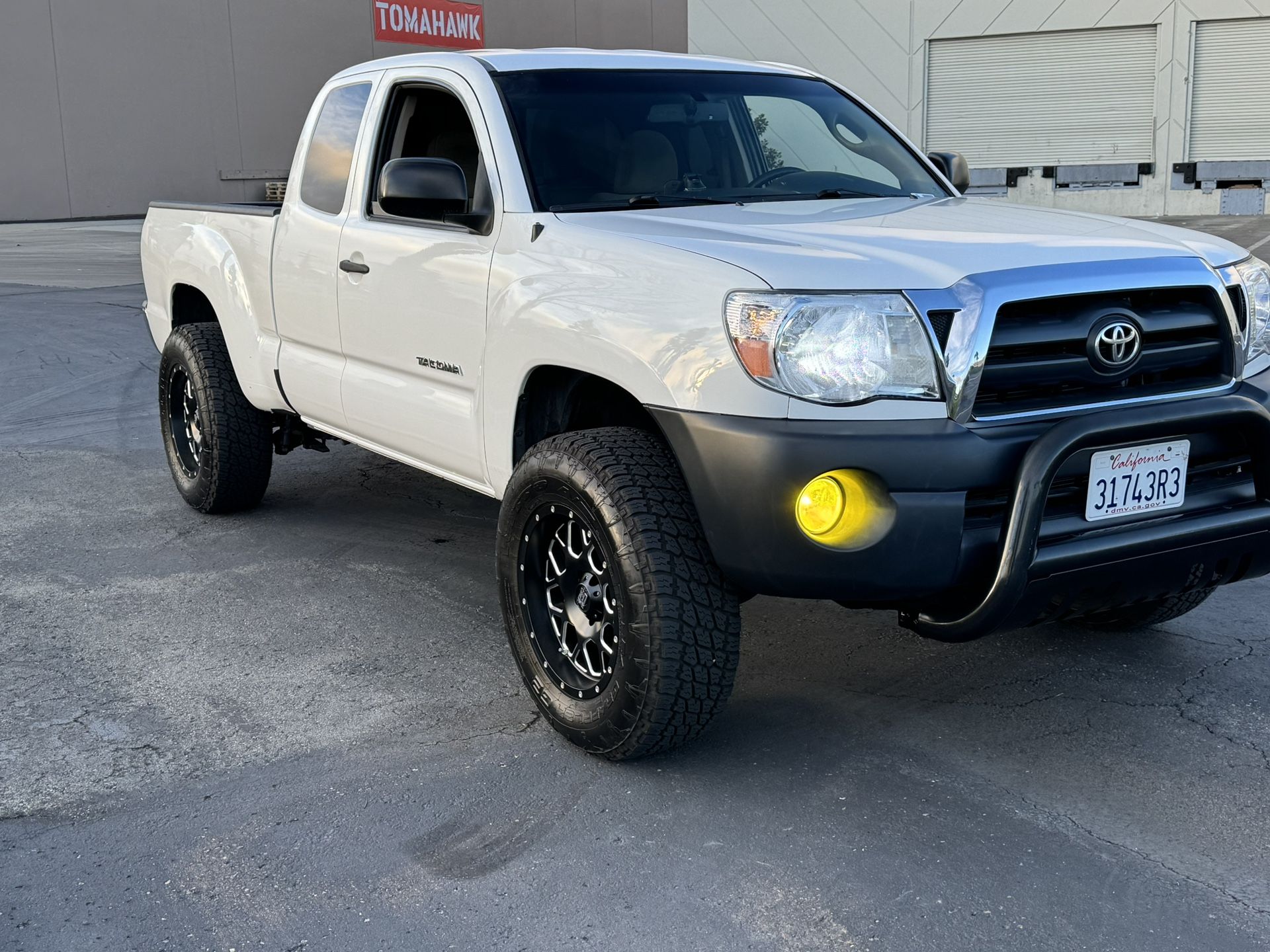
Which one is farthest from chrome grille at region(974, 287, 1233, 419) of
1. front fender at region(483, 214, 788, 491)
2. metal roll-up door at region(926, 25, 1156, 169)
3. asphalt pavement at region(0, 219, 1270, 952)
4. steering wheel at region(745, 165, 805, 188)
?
metal roll-up door at region(926, 25, 1156, 169)

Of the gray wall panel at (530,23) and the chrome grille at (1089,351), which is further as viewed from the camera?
the gray wall panel at (530,23)

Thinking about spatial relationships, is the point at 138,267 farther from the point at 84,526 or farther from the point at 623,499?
the point at 623,499

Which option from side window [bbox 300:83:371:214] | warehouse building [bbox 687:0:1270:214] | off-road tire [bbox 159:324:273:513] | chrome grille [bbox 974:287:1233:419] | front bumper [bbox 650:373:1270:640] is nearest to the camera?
front bumper [bbox 650:373:1270:640]

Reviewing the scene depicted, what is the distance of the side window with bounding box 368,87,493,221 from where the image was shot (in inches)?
177

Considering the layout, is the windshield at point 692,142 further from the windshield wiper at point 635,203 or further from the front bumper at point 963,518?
the front bumper at point 963,518

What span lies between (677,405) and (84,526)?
12.2 feet

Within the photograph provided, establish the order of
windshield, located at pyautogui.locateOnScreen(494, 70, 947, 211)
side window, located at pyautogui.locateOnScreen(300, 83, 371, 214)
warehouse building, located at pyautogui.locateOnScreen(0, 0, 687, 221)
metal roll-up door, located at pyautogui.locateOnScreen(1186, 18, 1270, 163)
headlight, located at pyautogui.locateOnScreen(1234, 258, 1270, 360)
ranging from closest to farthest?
headlight, located at pyautogui.locateOnScreen(1234, 258, 1270, 360)
windshield, located at pyautogui.locateOnScreen(494, 70, 947, 211)
side window, located at pyautogui.locateOnScreen(300, 83, 371, 214)
warehouse building, located at pyautogui.locateOnScreen(0, 0, 687, 221)
metal roll-up door, located at pyautogui.locateOnScreen(1186, 18, 1270, 163)

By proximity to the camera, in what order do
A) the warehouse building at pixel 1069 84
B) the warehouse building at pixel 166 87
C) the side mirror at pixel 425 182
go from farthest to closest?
the warehouse building at pixel 1069 84, the warehouse building at pixel 166 87, the side mirror at pixel 425 182

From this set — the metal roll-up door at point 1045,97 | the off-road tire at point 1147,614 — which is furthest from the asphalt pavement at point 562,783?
the metal roll-up door at point 1045,97

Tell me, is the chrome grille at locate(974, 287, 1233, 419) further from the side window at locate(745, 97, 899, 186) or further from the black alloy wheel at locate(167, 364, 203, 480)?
the black alloy wheel at locate(167, 364, 203, 480)

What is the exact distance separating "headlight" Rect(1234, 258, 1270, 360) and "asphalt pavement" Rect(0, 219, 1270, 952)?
3.38 ft

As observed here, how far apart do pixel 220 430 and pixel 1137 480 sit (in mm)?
3869

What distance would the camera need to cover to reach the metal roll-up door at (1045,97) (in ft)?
96.9

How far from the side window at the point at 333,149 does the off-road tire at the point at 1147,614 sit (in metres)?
2.97
